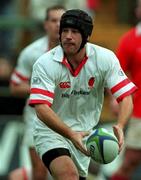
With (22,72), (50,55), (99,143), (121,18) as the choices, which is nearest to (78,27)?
(50,55)

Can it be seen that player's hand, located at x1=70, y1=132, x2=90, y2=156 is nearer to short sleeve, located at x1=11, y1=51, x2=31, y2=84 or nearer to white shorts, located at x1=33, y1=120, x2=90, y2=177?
white shorts, located at x1=33, y1=120, x2=90, y2=177

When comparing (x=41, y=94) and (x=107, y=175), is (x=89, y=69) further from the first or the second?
(x=107, y=175)

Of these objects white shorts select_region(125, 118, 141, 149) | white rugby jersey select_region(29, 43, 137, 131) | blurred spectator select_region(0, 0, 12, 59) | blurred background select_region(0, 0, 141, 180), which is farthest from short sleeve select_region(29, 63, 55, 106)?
blurred spectator select_region(0, 0, 12, 59)

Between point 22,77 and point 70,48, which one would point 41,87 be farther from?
point 22,77

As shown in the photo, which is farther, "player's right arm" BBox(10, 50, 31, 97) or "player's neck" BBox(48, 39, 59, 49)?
"player's right arm" BBox(10, 50, 31, 97)

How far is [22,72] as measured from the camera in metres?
Answer: 11.9

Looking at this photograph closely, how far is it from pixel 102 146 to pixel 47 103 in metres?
0.66

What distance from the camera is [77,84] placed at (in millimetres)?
9812

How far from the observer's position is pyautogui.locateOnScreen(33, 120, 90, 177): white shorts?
32.2 ft

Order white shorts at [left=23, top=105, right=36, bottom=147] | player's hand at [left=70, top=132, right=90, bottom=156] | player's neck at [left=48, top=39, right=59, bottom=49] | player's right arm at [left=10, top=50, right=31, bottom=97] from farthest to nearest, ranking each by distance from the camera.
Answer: player's right arm at [left=10, top=50, right=31, bottom=97], white shorts at [left=23, top=105, right=36, bottom=147], player's neck at [left=48, top=39, right=59, bottom=49], player's hand at [left=70, top=132, right=90, bottom=156]

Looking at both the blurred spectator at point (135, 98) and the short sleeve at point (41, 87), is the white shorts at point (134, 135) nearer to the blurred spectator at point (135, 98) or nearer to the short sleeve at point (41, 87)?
the blurred spectator at point (135, 98)

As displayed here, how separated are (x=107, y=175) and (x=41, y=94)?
4.51 metres

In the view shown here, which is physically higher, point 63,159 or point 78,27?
point 78,27

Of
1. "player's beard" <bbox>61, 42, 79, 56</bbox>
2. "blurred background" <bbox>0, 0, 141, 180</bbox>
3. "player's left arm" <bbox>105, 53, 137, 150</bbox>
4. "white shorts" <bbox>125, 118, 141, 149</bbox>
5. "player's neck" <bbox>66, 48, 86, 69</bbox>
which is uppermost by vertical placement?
"player's beard" <bbox>61, 42, 79, 56</bbox>
